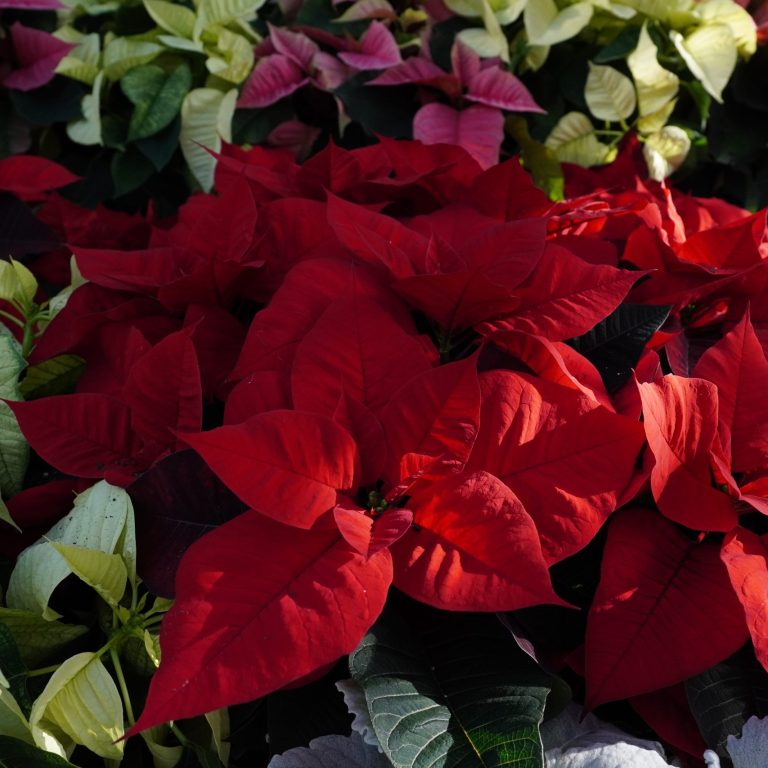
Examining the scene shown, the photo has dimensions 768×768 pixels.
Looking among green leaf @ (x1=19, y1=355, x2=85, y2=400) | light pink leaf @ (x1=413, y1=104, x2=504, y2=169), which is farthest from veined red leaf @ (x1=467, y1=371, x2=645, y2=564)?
light pink leaf @ (x1=413, y1=104, x2=504, y2=169)

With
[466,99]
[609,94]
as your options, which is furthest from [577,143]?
[466,99]

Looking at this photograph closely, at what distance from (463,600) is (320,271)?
24cm

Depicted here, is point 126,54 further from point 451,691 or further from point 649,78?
point 451,691

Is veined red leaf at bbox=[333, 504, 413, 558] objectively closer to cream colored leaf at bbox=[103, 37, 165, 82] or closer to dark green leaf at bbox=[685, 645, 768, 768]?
dark green leaf at bbox=[685, 645, 768, 768]

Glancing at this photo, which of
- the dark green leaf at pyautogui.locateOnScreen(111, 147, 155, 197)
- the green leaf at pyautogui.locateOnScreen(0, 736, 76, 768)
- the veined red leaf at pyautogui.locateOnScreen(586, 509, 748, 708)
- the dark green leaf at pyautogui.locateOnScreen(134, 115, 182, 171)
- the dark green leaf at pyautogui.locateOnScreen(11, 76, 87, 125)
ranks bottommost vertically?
the dark green leaf at pyautogui.locateOnScreen(111, 147, 155, 197)

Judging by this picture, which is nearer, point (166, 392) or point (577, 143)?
point (166, 392)

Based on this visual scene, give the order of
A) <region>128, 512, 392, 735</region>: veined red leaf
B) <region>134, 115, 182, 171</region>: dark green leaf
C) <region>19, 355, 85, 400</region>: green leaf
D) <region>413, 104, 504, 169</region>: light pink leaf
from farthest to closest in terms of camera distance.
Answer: <region>134, 115, 182, 171</region>: dark green leaf < <region>413, 104, 504, 169</region>: light pink leaf < <region>19, 355, 85, 400</region>: green leaf < <region>128, 512, 392, 735</region>: veined red leaf

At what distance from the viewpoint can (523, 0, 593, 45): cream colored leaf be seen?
3.92 feet

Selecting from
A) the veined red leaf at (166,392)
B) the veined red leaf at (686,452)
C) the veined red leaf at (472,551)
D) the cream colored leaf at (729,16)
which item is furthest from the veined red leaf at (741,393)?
the cream colored leaf at (729,16)

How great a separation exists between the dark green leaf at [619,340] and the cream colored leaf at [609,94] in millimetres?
732

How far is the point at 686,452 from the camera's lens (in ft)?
1.65

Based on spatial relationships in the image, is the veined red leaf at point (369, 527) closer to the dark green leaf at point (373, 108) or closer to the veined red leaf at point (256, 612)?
the veined red leaf at point (256, 612)

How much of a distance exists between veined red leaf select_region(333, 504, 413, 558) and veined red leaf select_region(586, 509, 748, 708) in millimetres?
120

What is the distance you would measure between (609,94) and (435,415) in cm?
90
